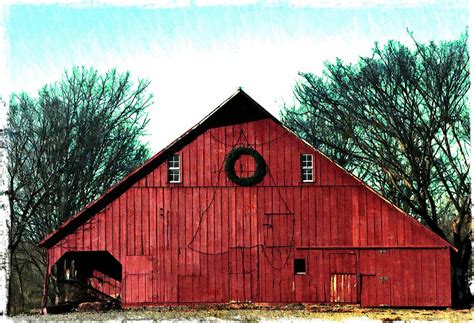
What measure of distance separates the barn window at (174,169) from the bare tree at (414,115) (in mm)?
8796

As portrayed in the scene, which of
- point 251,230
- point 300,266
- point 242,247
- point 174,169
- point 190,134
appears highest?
point 190,134

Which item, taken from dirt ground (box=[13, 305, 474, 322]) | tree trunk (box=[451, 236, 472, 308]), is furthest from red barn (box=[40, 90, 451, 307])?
tree trunk (box=[451, 236, 472, 308])

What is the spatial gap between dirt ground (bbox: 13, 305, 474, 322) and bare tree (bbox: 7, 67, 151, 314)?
41.3 feet

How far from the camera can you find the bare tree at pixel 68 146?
50.1 m

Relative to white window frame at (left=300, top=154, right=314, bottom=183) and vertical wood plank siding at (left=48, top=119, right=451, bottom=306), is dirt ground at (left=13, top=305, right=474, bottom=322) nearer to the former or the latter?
vertical wood plank siding at (left=48, top=119, right=451, bottom=306)

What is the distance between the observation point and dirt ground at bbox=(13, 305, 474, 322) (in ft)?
110

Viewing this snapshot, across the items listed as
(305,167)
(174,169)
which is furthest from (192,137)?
(305,167)

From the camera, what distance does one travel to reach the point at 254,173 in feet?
129

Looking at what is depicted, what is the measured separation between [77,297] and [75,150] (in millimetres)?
12943

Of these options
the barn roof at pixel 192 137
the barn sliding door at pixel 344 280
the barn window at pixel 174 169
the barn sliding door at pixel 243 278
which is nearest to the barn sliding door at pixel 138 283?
the barn roof at pixel 192 137

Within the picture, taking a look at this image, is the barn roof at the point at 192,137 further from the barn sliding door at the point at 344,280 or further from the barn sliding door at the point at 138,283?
the barn sliding door at the point at 344,280

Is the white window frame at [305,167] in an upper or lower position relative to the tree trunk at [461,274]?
upper

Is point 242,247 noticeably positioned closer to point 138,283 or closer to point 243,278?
point 243,278

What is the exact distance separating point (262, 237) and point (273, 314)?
4918 millimetres
